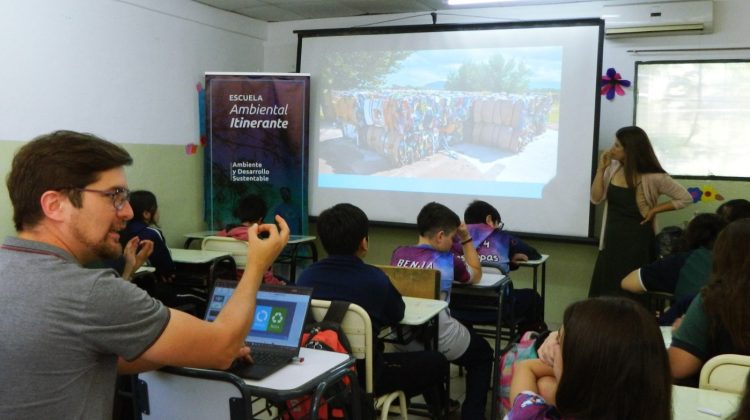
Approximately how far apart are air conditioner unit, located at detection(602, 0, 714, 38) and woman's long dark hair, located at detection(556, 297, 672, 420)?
174 inches

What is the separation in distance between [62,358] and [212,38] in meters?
Result: 5.23

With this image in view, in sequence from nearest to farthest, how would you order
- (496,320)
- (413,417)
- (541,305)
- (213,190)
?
(413,417) < (496,320) < (541,305) < (213,190)

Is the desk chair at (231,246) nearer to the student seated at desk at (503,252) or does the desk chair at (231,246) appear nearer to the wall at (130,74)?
the wall at (130,74)

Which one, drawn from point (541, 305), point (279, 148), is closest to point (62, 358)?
point (541, 305)

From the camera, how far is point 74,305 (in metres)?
1.21

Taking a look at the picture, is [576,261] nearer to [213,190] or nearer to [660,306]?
[660,306]

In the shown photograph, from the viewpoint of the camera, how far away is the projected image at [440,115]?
5.30 meters

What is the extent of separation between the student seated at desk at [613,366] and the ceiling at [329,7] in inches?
184

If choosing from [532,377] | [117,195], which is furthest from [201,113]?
[532,377]

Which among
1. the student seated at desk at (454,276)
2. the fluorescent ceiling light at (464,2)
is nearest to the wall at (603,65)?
the fluorescent ceiling light at (464,2)

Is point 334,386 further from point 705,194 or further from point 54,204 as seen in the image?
point 705,194

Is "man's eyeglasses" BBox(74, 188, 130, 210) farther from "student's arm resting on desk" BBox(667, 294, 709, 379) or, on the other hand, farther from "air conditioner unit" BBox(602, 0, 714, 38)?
"air conditioner unit" BBox(602, 0, 714, 38)

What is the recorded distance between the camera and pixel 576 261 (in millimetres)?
5512

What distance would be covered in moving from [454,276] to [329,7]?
11.2ft
